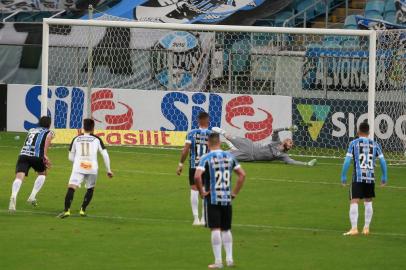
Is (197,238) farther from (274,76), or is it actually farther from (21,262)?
(274,76)

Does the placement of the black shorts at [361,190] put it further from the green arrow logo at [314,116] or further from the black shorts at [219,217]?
the green arrow logo at [314,116]

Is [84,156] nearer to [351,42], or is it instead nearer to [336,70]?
[336,70]

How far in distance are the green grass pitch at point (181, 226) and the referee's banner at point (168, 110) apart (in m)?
4.94

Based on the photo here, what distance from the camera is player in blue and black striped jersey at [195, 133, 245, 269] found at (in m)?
16.2

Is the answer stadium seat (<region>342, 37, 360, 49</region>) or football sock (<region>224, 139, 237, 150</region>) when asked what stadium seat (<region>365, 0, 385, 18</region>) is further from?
football sock (<region>224, 139, 237, 150</region>)

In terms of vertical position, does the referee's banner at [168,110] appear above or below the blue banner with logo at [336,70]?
below

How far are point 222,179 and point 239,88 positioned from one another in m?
21.2

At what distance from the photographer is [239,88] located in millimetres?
37469

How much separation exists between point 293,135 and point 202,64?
4307 mm

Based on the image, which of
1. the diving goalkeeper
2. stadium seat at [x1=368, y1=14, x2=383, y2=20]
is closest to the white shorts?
the diving goalkeeper

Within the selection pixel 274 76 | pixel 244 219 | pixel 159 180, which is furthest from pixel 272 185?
pixel 274 76

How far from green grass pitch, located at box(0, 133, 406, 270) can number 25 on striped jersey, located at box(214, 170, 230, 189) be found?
1.14 m

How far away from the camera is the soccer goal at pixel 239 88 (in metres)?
34.3

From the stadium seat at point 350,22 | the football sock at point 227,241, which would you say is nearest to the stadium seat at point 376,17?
the stadium seat at point 350,22
